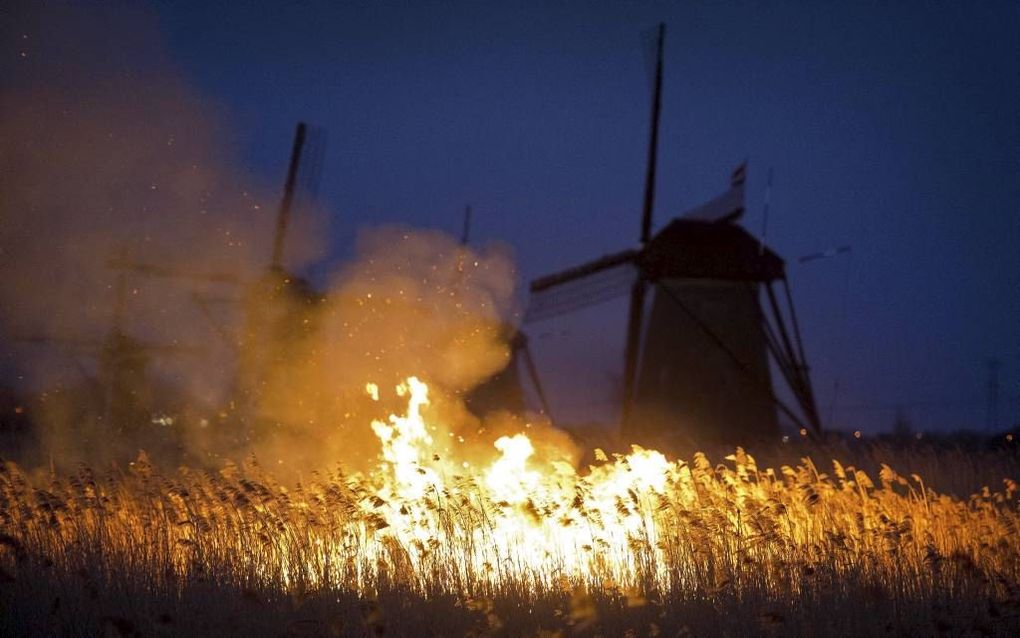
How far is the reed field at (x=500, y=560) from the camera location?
309 inches

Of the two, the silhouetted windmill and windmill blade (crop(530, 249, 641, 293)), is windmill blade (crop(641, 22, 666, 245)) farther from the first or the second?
the silhouetted windmill

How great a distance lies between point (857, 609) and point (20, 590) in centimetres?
658

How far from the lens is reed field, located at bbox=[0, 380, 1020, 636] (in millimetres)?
7855

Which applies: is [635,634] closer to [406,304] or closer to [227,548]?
[227,548]

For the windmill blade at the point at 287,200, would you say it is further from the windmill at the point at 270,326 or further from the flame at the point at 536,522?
the flame at the point at 536,522

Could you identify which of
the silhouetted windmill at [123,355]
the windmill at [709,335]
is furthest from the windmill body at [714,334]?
the silhouetted windmill at [123,355]

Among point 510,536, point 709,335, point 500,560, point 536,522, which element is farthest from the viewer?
point 709,335

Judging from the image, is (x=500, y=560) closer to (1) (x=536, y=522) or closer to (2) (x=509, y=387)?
(1) (x=536, y=522)

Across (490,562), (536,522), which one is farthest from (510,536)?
(490,562)

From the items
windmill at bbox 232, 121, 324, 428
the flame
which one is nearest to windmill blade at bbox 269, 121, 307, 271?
windmill at bbox 232, 121, 324, 428

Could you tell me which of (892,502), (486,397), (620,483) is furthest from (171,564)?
(486,397)

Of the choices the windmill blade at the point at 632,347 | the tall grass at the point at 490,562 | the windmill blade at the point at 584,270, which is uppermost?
the windmill blade at the point at 584,270

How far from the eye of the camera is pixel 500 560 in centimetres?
936

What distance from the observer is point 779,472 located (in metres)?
18.9
